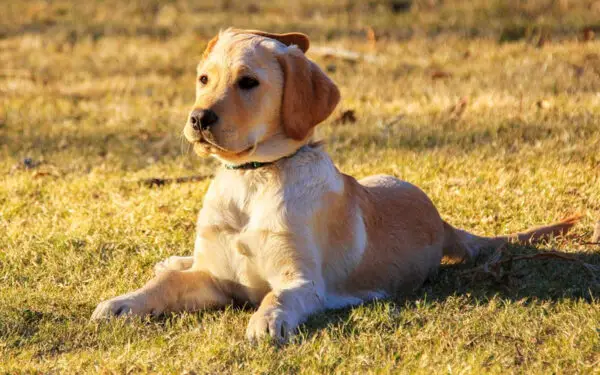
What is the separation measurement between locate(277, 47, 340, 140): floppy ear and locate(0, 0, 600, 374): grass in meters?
0.90

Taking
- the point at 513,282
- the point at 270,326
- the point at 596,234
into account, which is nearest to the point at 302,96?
the point at 270,326

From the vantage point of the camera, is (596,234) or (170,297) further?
(596,234)

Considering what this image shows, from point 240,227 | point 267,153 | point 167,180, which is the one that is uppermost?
point 267,153

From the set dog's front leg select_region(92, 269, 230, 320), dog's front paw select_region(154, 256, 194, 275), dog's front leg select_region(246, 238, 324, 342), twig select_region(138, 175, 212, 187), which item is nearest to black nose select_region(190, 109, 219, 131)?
dog's front leg select_region(246, 238, 324, 342)

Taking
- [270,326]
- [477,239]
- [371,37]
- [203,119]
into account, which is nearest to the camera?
[270,326]

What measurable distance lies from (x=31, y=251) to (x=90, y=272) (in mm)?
501

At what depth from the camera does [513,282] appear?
5074mm

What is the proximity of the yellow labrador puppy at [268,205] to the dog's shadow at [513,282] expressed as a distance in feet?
0.71

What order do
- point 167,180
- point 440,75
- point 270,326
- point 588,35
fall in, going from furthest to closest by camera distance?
point 588,35 < point 440,75 < point 167,180 < point 270,326

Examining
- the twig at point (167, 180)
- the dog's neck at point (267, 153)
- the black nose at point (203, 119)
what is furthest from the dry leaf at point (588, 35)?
the black nose at point (203, 119)

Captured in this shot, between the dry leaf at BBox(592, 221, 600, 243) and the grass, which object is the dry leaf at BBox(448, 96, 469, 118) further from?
the dry leaf at BBox(592, 221, 600, 243)

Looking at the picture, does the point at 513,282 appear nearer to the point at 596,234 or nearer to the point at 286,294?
the point at 596,234

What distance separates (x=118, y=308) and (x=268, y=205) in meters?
0.83

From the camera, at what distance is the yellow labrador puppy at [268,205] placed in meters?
4.55
